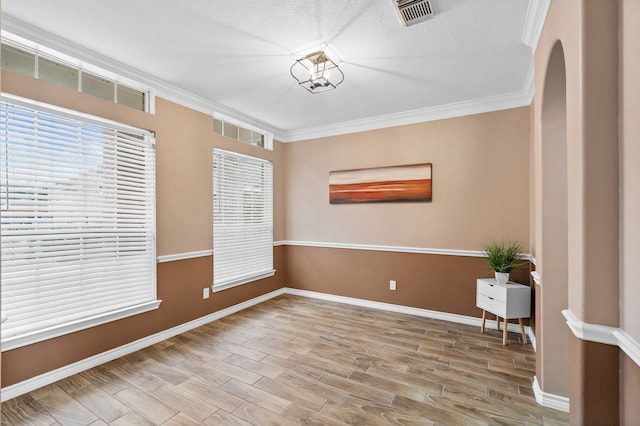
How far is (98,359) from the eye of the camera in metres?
2.59

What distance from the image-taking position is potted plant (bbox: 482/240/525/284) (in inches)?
122

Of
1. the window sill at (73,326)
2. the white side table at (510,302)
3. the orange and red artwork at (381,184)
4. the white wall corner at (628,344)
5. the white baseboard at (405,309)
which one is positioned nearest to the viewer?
the white wall corner at (628,344)

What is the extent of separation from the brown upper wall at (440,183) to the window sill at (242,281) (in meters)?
0.81

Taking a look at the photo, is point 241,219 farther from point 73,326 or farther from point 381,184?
point 73,326

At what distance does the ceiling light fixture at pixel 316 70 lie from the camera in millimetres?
2521

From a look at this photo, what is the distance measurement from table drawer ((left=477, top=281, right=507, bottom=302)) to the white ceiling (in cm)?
201

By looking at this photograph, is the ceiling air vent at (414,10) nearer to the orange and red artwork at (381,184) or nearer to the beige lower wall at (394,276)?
the orange and red artwork at (381,184)

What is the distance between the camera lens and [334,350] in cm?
291

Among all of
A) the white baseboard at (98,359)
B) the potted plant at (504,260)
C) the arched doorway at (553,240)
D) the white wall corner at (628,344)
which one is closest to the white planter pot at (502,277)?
the potted plant at (504,260)

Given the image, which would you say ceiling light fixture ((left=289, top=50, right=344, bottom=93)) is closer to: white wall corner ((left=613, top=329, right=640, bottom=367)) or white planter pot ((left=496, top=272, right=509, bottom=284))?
white wall corner ((left=613, top=329, right=640, bottom=367))

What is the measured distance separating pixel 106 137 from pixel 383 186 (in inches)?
→ 124

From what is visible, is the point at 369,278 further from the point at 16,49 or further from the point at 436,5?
the point at 16,49

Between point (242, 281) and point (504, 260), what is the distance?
10.4 feet

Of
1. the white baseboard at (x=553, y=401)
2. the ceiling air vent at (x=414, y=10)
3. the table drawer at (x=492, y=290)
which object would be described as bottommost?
the white baseboard at (x=553, y=401)
